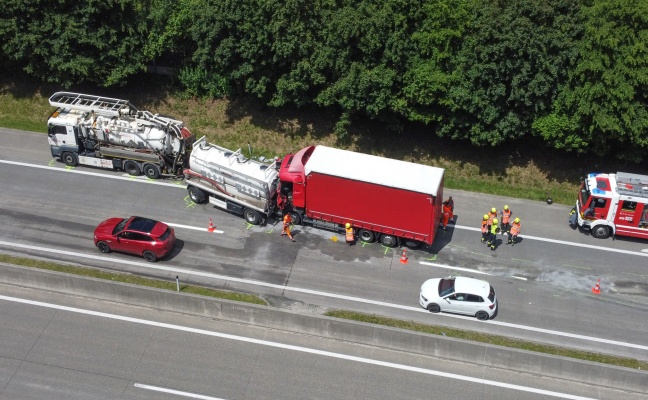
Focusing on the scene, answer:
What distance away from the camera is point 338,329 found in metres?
28.0

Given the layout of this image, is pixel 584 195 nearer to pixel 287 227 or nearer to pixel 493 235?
pixel 493 235

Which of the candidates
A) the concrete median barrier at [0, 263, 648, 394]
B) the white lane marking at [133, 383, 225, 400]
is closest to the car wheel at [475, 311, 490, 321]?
the concrete median barrier at [0, 263, 648, 394]

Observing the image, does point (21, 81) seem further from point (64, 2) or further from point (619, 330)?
point (619, 330)

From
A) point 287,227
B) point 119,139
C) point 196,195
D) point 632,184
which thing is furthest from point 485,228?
point 119,139

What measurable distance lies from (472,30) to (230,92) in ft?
44.0

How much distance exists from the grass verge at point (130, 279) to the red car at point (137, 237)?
1.23m

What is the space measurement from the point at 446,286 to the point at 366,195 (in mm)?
5281

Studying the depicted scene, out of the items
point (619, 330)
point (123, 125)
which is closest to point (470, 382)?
point (619, 330)

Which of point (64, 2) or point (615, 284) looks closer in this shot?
point (615, 284)

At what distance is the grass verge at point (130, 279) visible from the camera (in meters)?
29.8

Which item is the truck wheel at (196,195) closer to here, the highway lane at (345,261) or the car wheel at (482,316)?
the highway lane at (345,261)

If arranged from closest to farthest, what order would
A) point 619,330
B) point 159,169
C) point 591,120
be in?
point 619,330
point 591,120
point 159,169

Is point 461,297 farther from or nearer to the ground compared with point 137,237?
nearer to the ground

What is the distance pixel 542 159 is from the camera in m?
38.3
